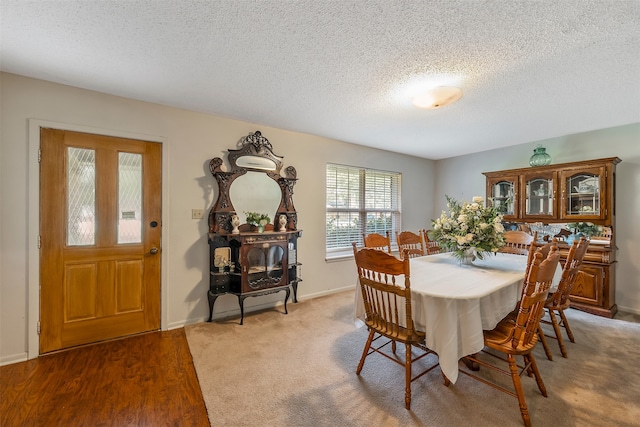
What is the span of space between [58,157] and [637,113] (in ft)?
19.8

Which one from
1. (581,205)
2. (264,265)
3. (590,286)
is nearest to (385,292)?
(264,265)

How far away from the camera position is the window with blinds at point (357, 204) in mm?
4277

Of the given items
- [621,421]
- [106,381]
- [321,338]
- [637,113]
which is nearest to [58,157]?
[106,381]

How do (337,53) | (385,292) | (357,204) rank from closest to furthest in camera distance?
(385,292) → (337,53) → (357,204)

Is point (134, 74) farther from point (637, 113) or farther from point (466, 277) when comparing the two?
point (637, 113)

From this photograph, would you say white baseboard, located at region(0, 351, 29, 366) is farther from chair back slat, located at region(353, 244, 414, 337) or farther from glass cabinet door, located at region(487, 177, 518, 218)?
glass cabinet door, located at region(487, 177, 518, 218)

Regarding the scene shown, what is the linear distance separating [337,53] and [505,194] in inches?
150

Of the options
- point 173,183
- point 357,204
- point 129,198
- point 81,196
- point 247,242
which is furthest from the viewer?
point 357,204

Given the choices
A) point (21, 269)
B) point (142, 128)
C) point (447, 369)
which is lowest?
point (447, 369)

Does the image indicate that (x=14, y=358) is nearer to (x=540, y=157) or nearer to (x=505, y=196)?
(x=505, y=196)

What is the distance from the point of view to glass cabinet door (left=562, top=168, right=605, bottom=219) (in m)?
3.37

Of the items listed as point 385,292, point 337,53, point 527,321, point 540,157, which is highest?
point 337,53

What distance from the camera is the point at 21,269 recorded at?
2271 millimetres

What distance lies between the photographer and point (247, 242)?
10.1 feet
